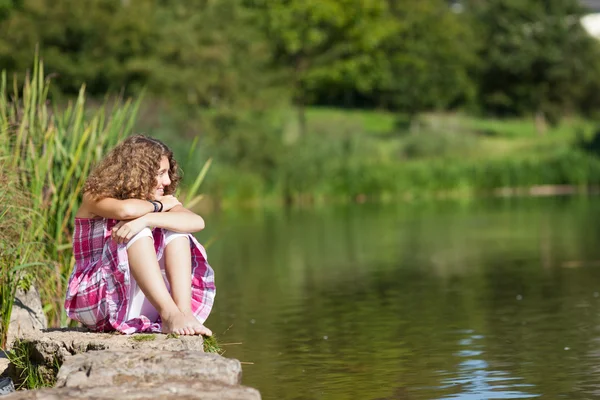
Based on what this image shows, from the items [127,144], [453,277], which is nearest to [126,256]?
[127,144]

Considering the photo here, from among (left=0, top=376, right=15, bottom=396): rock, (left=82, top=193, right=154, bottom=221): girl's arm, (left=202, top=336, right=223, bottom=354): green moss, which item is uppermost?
(left=82, top=193, right=154, bottom=221): girl's arm

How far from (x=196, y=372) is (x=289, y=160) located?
28.1 m

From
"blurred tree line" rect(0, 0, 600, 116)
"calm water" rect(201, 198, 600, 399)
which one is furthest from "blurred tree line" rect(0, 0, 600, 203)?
"calm water" rect(201, 198, 600, 399)

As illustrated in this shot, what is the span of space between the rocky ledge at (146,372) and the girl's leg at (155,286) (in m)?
0.09

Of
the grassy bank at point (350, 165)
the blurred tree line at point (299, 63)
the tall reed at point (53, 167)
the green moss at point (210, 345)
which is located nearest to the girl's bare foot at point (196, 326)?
the green moss at point (210, 345)

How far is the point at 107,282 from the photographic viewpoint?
6.34m

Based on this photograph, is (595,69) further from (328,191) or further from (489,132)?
(328,191)

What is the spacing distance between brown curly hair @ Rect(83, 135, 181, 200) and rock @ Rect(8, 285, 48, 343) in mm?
1330

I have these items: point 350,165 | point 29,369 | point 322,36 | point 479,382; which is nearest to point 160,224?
point 29,369

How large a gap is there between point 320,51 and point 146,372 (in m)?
44.1

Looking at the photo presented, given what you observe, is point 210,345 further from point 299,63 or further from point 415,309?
point 299,63

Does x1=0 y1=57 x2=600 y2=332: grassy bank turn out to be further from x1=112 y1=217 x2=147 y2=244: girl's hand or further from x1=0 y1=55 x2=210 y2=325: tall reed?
x1=112 y1=217 x2=147 y2=244: girl's hand

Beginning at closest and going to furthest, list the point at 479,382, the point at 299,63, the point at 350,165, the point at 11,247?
the point at 479,382
the point at 11,247
the point at 350,165
the point at 299,63

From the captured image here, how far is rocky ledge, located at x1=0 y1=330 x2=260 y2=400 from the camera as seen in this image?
16.5 ft
